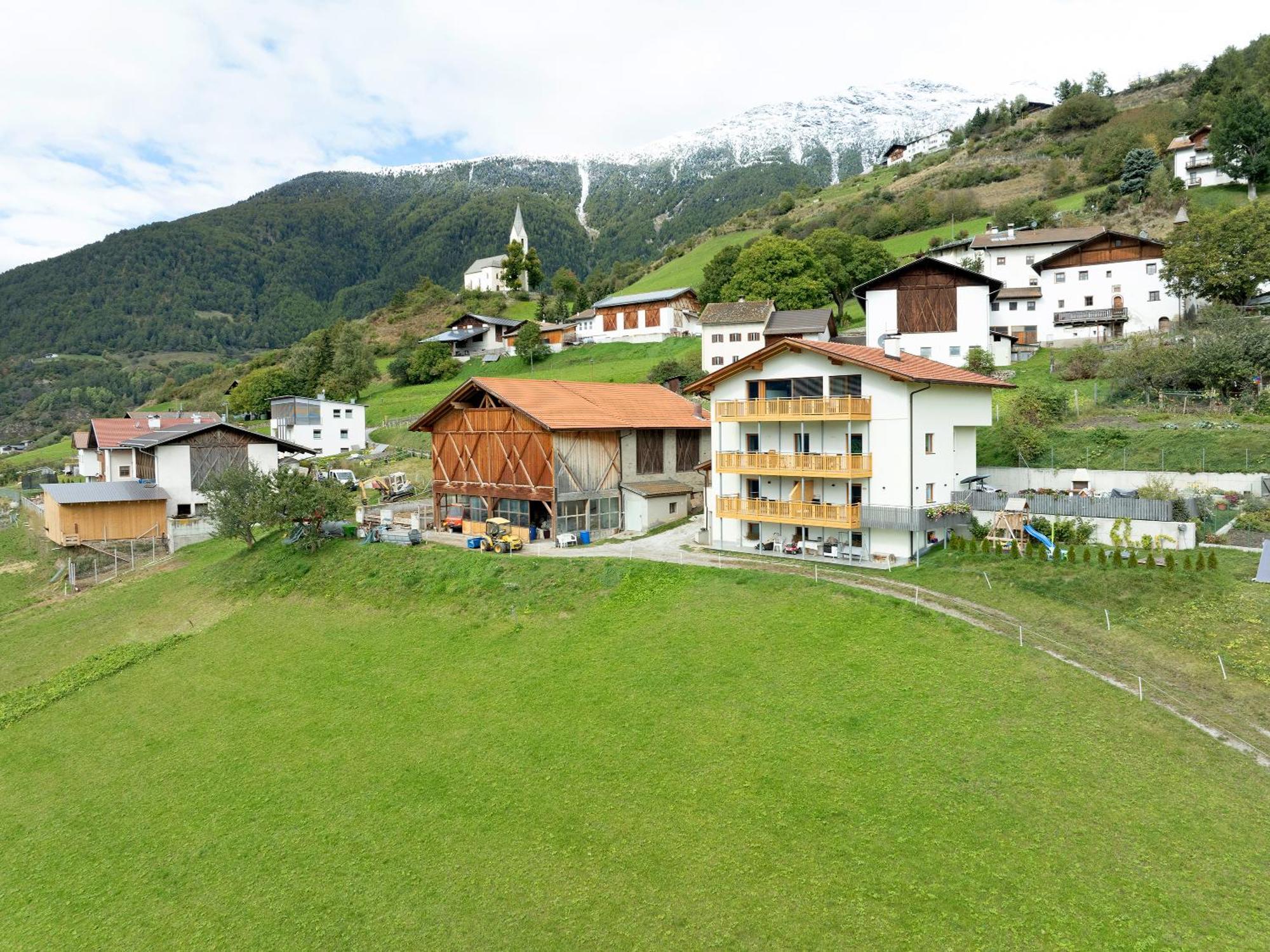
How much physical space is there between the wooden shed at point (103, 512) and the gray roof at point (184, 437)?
2942 millimetres

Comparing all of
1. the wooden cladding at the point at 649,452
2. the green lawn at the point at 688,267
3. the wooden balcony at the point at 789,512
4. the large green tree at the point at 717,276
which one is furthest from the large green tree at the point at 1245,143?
the wooden balcony at the point at 789,512

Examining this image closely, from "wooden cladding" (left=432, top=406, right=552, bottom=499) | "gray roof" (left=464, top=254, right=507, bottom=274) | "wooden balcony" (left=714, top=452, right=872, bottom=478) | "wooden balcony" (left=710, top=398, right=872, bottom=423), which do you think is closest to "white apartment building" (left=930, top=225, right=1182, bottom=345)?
"wooden balcony" (left=710, top=398, right=872, bottom=423)

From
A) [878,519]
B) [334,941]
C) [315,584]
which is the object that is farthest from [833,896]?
[315,584]

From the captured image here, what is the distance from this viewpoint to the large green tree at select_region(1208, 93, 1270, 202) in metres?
67.0

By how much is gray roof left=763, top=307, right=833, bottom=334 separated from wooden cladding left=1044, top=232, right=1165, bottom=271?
16.5 meters

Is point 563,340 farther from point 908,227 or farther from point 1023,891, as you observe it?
point 1023,891

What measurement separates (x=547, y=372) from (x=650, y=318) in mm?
13105

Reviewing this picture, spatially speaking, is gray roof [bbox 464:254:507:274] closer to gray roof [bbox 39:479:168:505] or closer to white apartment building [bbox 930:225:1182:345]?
gray roof [bbox 39:479:168:505]

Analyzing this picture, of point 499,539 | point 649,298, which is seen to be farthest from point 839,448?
point 649,298

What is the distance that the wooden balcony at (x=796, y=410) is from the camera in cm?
2703

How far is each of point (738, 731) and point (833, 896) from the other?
5.23 metres

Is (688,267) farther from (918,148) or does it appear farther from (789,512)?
(789,512)

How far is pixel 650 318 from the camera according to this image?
3216 inches

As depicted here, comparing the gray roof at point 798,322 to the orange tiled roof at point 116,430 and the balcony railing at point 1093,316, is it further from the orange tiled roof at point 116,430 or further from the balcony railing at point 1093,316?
the orange tiled roof at point 116,430
